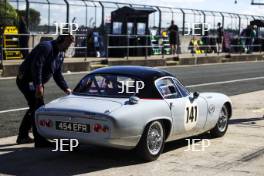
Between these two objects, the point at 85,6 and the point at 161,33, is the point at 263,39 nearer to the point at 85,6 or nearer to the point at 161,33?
the point at 161,33

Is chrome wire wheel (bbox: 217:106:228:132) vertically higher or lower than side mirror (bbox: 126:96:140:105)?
lower

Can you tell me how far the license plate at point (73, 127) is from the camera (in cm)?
724

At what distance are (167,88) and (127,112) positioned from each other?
1.21 m

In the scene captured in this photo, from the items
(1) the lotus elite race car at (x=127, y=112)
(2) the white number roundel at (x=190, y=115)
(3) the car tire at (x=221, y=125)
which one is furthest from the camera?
(3) the car tire at (x=221, y=125)

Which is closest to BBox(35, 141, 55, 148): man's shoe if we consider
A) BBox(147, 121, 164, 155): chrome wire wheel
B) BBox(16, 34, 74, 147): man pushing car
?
BBox(16, 34, 74, 147): man pushing car

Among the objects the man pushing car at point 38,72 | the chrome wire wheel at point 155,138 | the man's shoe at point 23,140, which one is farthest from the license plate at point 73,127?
the man's shoe at point 23,140

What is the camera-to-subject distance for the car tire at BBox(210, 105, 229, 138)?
376 inches

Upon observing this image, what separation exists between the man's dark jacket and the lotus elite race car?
653mm

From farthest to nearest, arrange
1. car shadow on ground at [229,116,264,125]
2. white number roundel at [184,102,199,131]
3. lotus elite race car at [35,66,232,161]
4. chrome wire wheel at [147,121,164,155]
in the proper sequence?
car shadow on ground at [229,116,264,125]
white number roundel at [184,102,199,131]
chrome wire wheel at [147,121,164,155]
lotus elite race car at [35,66,232,161]

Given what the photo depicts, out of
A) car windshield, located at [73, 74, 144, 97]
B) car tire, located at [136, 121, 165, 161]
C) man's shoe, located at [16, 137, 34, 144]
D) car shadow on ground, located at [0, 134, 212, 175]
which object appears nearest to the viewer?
car shadow on ground, located at [0, 134, 212, 175]

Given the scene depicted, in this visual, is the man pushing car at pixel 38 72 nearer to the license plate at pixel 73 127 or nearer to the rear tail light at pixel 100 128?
the license plate at pixel 73 127

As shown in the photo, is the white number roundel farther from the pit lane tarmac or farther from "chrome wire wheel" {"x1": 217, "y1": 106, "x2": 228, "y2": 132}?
"chrome wire wheel" {"x1": 217, "y1": 106, "x2": 228, "y2": 132}

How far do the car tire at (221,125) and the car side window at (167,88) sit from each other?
4.57 ft

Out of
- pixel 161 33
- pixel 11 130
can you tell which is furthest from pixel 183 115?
pixel 161 33
